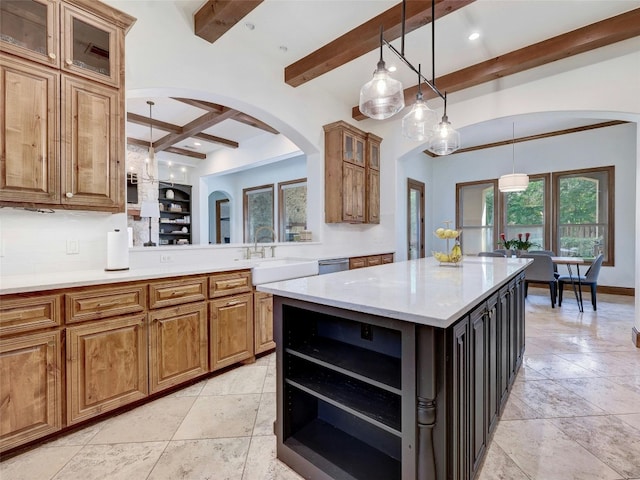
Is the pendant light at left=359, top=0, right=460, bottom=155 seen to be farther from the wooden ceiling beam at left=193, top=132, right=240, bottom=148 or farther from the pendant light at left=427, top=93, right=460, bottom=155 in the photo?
the wooden ceiling beam at left=193, top=132, right=240, bottom=148

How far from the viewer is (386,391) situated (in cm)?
140

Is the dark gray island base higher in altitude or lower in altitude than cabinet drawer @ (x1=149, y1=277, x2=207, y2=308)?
lower

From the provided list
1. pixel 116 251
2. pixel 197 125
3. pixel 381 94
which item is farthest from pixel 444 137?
pixel 197 125

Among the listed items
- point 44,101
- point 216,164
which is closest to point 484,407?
point 44,101

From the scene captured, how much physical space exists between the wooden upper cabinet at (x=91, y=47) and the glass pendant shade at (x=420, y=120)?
218 cm

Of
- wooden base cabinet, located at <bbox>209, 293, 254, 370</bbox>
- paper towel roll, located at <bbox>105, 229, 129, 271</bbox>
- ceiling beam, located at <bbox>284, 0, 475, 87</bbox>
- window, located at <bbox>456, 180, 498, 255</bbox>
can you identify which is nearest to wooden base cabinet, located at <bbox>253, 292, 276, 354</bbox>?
wooden base cabinet, located at <bbox>209, 293, 254, 370</bbox>

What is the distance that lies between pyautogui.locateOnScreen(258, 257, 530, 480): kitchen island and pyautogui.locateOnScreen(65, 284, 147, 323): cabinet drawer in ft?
3.54

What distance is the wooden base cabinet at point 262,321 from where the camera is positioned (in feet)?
9.10

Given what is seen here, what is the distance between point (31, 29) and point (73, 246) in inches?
53.7

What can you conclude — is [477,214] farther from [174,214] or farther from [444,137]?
[174,214]

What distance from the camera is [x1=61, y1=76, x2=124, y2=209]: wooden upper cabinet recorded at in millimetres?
1951

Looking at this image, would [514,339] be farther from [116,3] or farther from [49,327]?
[116,3]

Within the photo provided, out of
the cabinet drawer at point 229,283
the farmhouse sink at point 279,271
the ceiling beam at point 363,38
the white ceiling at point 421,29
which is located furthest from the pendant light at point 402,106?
the cabinet drawer at point 229,283

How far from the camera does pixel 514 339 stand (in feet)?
7.35
